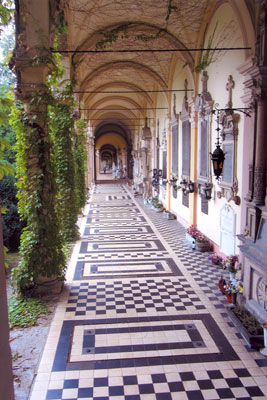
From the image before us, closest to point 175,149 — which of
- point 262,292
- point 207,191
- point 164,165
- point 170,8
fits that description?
point 164,165

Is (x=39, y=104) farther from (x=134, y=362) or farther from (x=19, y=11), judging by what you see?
(x=134, y=362)

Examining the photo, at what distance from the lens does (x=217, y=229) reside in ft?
31.8

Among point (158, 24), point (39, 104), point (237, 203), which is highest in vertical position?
point (158, 24)

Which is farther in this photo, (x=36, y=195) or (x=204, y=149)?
(x=204, y=149)

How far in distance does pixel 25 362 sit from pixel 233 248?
17.5ft

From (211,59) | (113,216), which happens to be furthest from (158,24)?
(113,216)

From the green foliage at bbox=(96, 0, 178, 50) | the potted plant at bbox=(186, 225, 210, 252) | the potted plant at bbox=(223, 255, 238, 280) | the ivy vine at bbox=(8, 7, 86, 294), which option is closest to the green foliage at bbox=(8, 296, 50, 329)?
the ivy vine at bbox=(8, 7, 86, 294)

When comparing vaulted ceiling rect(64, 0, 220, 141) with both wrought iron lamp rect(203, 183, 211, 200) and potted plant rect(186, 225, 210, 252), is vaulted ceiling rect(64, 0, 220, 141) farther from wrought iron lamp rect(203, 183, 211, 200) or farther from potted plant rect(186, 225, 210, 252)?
potted plant rect(186, 225, 210, 252)

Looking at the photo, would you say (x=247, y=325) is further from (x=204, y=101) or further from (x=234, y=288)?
(x=204, y=101)

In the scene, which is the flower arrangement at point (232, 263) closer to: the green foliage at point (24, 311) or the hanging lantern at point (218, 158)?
the hanging lantern at point (218, 158)

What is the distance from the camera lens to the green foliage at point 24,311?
5.84m

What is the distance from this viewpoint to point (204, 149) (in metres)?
10.7

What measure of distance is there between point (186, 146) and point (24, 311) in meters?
8.57

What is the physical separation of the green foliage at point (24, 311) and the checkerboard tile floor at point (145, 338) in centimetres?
35
